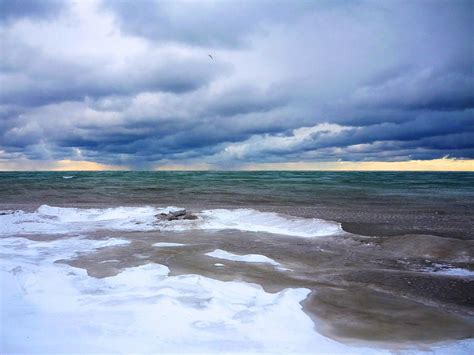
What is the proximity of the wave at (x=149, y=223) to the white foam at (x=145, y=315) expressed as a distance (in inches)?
268

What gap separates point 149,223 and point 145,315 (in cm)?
1073

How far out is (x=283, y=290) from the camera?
24.5 ft

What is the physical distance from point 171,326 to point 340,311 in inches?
125

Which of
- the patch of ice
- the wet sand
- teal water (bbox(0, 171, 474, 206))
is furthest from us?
teal water (bbox(0, 171, 474, 206))

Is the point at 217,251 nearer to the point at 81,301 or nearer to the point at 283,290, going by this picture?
the point at 283,290

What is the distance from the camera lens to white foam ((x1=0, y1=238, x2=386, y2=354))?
4.99 m

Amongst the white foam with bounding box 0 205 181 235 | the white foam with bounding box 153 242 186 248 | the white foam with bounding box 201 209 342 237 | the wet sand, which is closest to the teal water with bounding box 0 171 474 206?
the white foam with bounding box 0 205 181 235

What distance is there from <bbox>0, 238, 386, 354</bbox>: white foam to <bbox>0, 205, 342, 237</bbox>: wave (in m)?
6.80

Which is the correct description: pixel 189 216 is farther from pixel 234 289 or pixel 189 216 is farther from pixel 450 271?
pixel 450 271

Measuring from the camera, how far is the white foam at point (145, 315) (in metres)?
4.99

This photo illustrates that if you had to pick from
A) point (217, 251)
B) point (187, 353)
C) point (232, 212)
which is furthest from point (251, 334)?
point (232, 212)

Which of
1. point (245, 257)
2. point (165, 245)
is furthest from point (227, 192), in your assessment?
point (245, 257)

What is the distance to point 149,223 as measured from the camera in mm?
16297

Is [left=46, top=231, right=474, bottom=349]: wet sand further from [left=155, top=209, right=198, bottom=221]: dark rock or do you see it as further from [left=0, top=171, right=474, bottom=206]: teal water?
[left=0, top=171, right=474, bottom=206]: teal water
